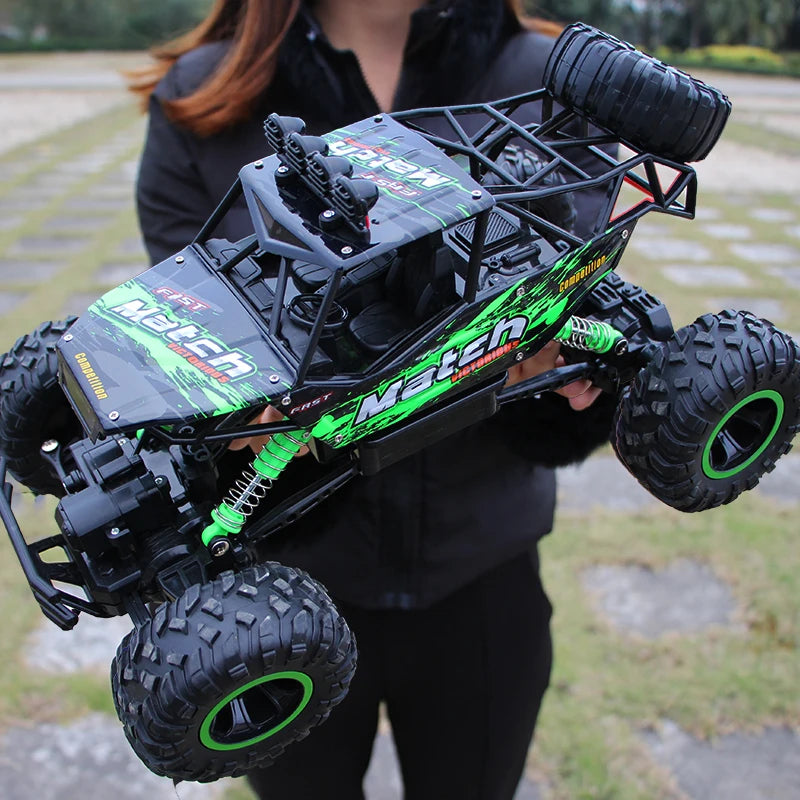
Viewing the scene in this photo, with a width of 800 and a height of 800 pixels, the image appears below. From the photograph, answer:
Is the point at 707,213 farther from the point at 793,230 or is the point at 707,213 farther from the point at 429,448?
the point at 429,448

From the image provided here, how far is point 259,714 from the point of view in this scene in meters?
1.43

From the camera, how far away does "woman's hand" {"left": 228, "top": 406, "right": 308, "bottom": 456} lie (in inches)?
53.9

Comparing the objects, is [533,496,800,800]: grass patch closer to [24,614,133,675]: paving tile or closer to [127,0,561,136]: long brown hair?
[24,614,133,675]: paving tile

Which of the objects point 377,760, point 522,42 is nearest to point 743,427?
point 522,42

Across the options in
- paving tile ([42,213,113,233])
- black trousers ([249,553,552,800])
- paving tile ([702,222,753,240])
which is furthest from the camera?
paving tile ([42,213,113,233])

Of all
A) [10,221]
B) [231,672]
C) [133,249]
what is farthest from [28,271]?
[231,672]

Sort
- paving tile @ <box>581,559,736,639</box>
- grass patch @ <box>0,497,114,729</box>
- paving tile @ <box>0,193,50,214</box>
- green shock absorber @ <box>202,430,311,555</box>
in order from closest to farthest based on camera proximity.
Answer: green shock absorber @ <box>202,430,311,555</box> → grass patch @ <box>0,497,114,729</box> → paving tile @ <box>581,559,736,639</box> → paving tile @ <box>0,193,50,214</box>

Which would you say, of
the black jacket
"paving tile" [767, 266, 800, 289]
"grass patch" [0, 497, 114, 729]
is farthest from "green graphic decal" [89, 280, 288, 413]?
"paving tile" [767, 266, 800, 289]

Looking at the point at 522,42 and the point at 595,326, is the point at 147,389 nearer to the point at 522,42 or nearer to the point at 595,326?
the point at 595,326

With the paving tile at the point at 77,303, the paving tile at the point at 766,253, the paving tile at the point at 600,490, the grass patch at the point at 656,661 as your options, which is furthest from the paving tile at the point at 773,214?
the paving tile at the point at 77,303

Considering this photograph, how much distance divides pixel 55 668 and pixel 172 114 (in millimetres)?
2361

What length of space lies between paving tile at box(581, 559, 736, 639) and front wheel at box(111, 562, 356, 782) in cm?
233

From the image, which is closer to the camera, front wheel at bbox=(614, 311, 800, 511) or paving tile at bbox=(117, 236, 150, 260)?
front wheel at bbox=(614, 311, 800, 511)

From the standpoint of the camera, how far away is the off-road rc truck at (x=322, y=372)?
1319 mm
